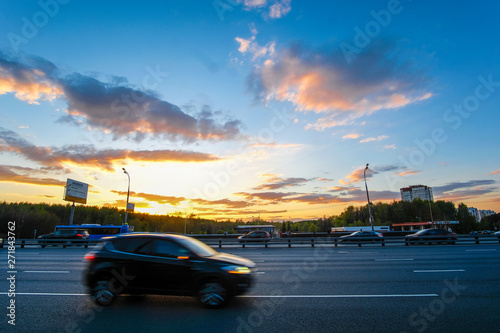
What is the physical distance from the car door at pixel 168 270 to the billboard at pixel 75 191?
154 ft

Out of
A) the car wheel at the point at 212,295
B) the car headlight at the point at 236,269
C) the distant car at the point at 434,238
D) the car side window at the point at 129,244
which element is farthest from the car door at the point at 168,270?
the distant car at the point at 434,238

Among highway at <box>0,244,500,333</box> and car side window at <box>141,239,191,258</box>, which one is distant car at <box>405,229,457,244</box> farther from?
car side window at <box>141,239,191,258</box>

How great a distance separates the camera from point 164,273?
19.4ft

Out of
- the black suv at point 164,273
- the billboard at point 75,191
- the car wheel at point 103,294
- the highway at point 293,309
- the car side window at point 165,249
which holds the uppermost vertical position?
the billboard at point 75,191

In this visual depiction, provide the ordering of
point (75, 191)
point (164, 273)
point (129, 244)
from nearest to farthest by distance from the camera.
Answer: point (164, 273), point (129, 244), point (75, 191)

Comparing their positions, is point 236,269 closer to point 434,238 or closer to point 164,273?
point 164,273

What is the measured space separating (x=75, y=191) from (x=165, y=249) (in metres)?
48.4

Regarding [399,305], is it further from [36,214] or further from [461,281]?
[36,214]

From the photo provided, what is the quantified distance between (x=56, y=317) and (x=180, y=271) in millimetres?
2477

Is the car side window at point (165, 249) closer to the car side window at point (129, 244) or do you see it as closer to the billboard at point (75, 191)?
the car side window at point (129, 244)

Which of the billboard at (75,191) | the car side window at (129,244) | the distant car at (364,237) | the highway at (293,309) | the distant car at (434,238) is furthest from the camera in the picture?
the billboard at (75,191)

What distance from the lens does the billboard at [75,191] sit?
43750mm

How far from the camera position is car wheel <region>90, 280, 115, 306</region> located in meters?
5.90

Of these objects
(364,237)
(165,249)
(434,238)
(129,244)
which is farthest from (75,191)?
(434,238)
